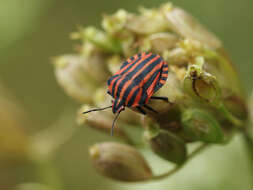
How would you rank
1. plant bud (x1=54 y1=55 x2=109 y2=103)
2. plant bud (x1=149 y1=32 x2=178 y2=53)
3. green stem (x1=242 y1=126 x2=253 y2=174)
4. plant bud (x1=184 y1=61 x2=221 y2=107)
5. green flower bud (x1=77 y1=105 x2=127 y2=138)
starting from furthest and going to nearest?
plant bud (x1=54 y1=55 x2=109 y2=103), green stem (x1=242 y1=126 x2=253 y2=174), green flower bud (x1=77 y1=105 x2=127 y2=138), plant bud (x1=149 y1=32 x2=178 y2=53), plant bud (x1=184 y1=61 x2=221 y2=107)

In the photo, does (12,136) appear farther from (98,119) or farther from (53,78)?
(53,78)

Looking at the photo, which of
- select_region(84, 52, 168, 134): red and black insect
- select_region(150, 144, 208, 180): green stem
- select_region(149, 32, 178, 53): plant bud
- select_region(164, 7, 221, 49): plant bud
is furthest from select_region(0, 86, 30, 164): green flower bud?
select_region(164, 7, 221, 49): plant bud

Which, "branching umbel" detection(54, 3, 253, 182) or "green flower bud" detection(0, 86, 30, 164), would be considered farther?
"green flower bud" detection(0, 86, 30, 164)

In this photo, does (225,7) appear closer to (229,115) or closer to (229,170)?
(229,170)

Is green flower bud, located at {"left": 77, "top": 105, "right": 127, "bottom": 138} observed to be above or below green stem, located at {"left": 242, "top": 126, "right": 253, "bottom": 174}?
above

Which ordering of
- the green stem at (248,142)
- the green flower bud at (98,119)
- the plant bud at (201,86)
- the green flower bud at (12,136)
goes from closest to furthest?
1. the plant bud at (201,86)
2. the green flower bud at (98,119)
3. the green stem at (248,142)
4. the green flower bud at (12,136)

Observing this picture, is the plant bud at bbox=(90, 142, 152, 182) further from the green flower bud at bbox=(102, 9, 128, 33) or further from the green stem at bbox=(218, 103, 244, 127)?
the green flower bud at bbox=(102, 9, 128, 33)

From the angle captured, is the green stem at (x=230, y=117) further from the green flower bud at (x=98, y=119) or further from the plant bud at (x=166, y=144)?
→ the green flower bud at (x=98, y=119)

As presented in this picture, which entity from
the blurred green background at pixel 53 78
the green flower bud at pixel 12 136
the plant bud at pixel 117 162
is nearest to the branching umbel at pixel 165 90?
the plant bud at pixel 117 162
